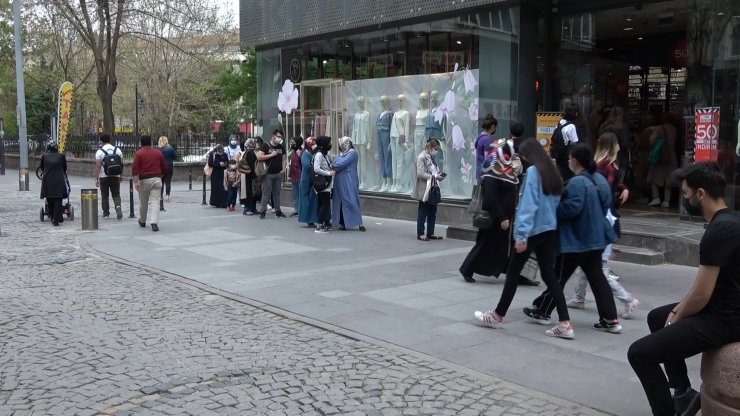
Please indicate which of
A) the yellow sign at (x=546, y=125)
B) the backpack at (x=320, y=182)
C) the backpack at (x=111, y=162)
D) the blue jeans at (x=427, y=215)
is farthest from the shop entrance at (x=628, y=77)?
the backpack at (x=111, y=162)

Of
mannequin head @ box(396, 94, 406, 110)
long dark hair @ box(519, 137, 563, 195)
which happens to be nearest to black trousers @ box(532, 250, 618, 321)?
long dark hair @ box(519, 137, 563, 195)

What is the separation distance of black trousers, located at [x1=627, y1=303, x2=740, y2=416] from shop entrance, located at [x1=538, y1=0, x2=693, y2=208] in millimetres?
9458

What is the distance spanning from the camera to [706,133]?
452 inches

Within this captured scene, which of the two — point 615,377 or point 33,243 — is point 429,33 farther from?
point 615,377

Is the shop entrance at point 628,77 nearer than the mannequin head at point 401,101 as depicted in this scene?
Yes

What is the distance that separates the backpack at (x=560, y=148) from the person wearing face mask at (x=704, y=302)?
17.8 ft

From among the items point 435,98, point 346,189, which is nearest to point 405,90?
point 435,98

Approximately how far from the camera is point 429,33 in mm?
15312

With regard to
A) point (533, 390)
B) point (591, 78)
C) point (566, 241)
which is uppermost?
point (591, 78)

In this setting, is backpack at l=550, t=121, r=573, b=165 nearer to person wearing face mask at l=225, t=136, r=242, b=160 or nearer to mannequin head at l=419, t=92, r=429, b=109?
mannequin head at l=419, t=92, r=429, b=109

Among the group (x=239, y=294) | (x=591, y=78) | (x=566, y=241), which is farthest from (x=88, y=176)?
(x=566, y=241)

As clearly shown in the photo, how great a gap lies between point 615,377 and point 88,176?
101 ft

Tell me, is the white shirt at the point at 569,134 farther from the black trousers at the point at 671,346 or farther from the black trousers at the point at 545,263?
the black trousers at the point at 671,346

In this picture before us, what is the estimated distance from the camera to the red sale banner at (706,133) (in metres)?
11.4
